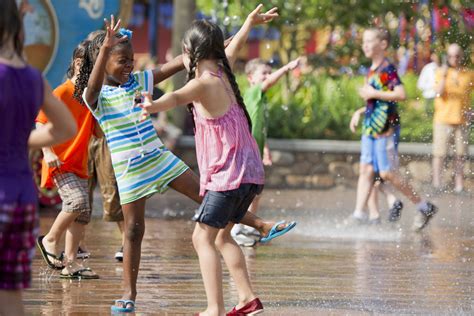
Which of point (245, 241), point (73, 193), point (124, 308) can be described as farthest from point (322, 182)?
Answer: point (124, 308)

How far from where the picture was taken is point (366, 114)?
35.8 ft

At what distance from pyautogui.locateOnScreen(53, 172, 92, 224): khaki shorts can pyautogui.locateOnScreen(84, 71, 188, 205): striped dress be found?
3.44ft

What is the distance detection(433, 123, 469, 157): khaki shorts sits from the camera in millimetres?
14773

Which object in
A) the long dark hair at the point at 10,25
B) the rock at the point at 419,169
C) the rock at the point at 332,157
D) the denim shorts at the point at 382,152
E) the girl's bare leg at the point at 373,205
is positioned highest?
the long dark hair at the point at 10,25

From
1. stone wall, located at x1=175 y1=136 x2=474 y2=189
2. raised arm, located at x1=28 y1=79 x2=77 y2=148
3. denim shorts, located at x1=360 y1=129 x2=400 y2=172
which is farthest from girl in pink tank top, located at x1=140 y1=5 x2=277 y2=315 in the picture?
stone wall, located at x1=175 y1=136 x2=474 y2=189

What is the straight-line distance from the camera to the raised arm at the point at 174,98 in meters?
5.35

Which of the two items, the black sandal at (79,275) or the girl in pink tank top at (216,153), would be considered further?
the black sandal at (79,275)

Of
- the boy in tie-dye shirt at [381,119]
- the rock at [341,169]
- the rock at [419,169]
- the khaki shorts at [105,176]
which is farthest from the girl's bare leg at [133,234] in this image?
the rock at [419,169]

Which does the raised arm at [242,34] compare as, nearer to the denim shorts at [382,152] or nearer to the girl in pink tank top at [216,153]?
the girl in pink tank top at [216,153]

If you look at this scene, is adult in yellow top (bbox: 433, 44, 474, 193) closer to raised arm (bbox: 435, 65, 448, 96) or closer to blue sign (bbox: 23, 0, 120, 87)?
raised arm (bbox: 435, 65, 448, 96)

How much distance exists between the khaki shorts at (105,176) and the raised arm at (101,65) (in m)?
2.00

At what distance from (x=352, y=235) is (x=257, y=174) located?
4.45 m

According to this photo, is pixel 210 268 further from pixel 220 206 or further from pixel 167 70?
pixel 167 70

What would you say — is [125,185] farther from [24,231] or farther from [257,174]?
[24,231]
